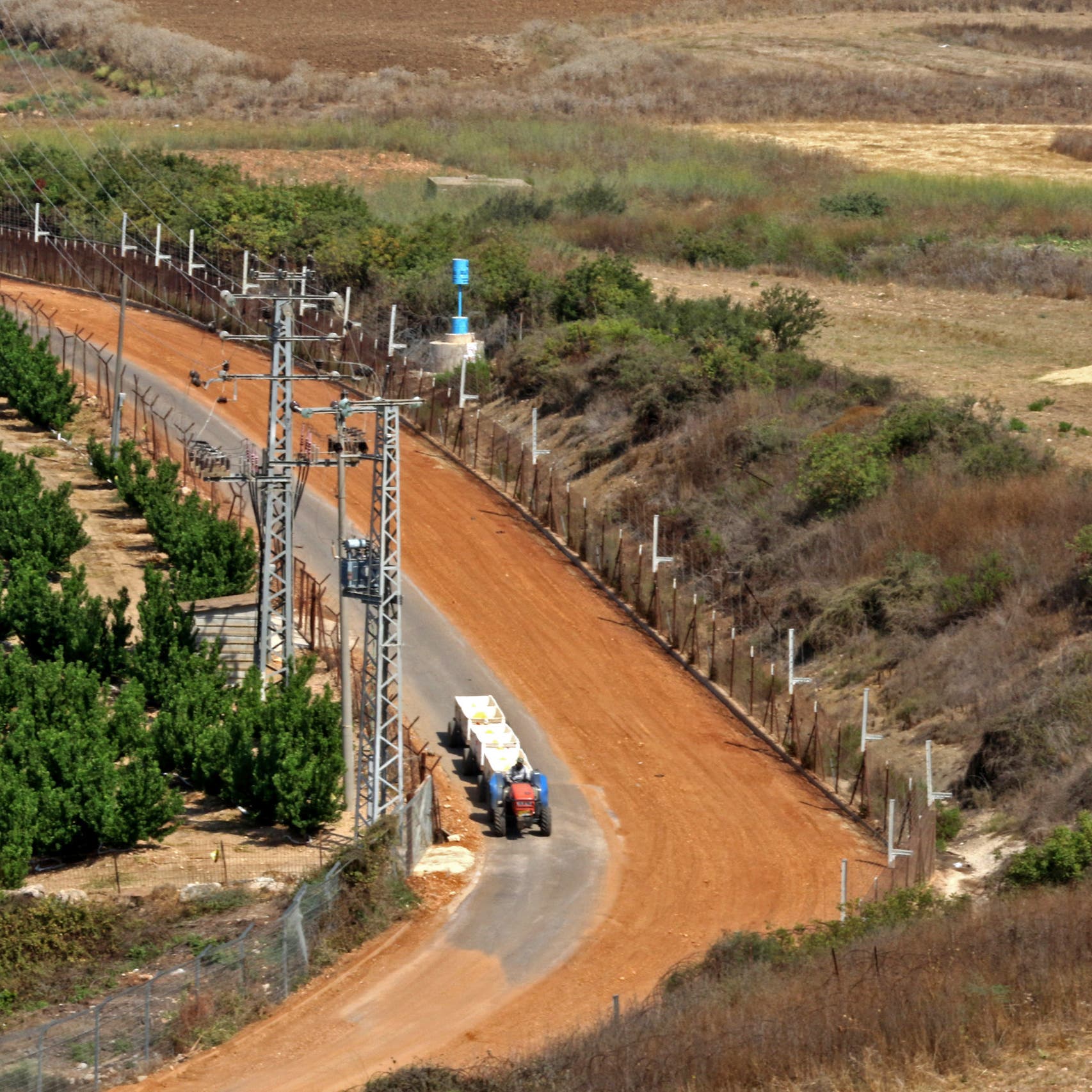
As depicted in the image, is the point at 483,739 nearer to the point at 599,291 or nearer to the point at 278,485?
the point at 278,485

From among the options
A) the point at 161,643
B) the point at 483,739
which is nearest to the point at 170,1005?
the point at 483,739

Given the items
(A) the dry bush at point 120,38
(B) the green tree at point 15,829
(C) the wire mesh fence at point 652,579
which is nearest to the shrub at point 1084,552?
(C) the wire mesh fence at point 652,579

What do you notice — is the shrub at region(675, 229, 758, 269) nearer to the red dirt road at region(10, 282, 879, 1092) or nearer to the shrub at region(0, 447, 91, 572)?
the red dirt road at region(10, 282, 879, 1092)

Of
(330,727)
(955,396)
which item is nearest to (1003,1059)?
(330,727)

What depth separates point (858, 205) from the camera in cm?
7988

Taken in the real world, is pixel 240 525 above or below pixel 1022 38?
below

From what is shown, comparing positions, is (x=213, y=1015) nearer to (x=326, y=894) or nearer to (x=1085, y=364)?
(x=326, y=894)

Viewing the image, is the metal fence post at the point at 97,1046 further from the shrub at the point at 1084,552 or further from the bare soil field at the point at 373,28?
the bare soil field at the point at 373,28

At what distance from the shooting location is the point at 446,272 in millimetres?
70625

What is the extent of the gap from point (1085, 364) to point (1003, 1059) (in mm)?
39311

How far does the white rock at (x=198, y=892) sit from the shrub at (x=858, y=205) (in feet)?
180

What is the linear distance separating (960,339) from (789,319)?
6.25 m

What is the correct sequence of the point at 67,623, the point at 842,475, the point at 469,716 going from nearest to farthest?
the point at 469,716 < the point at 67,623 < the point at 842,475

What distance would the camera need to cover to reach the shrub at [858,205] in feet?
261
